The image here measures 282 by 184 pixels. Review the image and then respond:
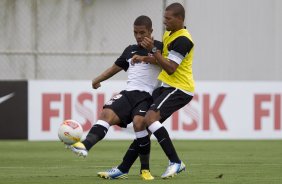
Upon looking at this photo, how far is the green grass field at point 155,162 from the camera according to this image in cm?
1080

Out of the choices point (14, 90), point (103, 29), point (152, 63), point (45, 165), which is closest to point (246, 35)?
point (103, 29)

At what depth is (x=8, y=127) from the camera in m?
18.7

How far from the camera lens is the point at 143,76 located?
10.9m

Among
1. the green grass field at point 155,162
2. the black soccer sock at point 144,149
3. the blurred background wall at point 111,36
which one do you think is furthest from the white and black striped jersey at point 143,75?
the blurred background wall at point 111,36

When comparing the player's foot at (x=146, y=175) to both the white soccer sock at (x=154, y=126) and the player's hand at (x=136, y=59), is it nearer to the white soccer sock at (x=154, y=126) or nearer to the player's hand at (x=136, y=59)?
the white soccer sock at (x=154, y=126)

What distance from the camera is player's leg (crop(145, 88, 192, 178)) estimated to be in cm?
1062

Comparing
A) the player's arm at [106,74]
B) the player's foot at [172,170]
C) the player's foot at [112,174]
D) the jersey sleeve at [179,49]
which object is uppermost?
the jersey sleeve at [179,49]

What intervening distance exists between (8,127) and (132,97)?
8161 mm

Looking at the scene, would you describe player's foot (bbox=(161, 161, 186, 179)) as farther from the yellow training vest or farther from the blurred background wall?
the blurred background wall

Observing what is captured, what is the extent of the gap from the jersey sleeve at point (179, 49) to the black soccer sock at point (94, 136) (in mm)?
1087

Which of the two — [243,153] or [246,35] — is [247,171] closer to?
[243,153]

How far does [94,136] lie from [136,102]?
2.24 ft

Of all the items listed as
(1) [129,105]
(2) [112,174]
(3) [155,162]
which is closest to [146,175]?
(2) [112,174]

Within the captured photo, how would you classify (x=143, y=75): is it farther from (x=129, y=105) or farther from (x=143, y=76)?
(x=129, y=105)
